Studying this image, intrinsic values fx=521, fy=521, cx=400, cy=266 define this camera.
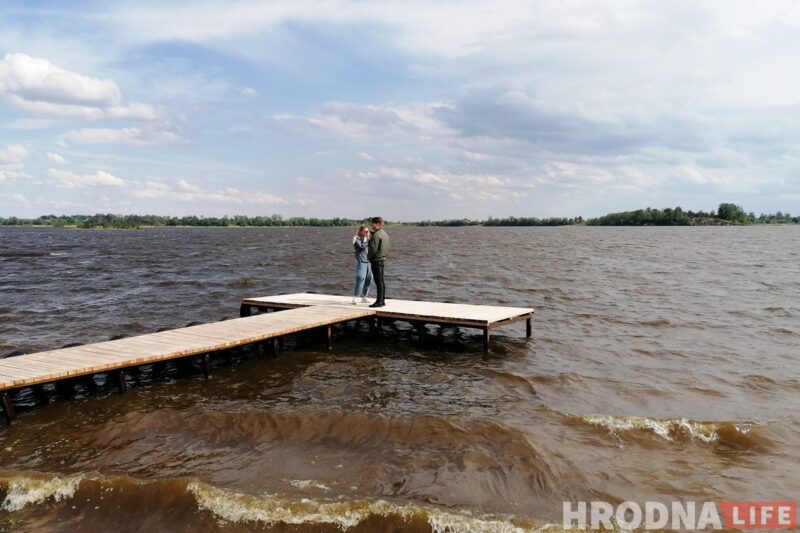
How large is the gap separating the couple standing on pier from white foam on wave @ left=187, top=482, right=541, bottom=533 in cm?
857

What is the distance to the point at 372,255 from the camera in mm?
14703

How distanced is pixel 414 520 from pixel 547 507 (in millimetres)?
1749

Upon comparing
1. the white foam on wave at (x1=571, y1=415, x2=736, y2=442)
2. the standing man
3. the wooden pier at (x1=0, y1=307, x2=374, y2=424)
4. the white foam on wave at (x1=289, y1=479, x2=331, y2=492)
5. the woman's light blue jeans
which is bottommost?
the white foam on wave at (x1=289, y1=479, x2=331, y2=492)

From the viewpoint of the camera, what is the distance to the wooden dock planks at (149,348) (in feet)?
29.5

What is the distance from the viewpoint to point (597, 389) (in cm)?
1124

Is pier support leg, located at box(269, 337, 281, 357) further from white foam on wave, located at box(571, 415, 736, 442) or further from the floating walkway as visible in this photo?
white foam on wave, located at box(571, 415, 736, 442)

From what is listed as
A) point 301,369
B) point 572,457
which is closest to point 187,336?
point 301,369

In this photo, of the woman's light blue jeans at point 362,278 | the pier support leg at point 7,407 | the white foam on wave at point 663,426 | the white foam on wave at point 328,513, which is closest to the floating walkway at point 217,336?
the pier support leg at point 7,407

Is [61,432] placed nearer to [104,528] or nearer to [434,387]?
[104,528]

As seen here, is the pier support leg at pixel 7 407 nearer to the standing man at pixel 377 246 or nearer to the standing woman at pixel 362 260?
the standing man at pixel 377 246

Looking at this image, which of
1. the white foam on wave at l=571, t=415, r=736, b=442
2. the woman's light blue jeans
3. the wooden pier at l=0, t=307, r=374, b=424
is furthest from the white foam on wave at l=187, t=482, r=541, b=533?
the woman's light blue jeans

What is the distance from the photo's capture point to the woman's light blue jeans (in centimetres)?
1633

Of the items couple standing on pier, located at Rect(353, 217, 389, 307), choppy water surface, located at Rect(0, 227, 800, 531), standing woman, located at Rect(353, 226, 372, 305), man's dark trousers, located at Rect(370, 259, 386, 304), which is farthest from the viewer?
standing woman, located at Rect(353, 226, 372, 305)

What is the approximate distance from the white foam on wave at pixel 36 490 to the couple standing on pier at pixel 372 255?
907 cm
